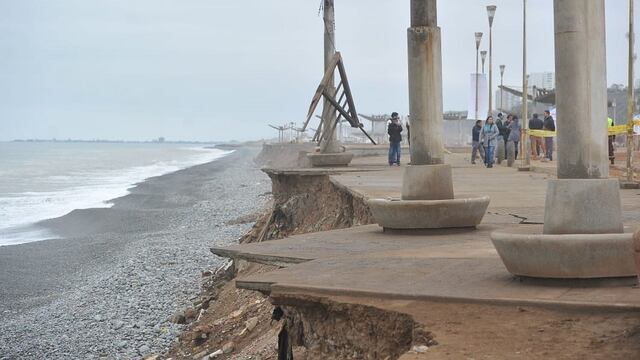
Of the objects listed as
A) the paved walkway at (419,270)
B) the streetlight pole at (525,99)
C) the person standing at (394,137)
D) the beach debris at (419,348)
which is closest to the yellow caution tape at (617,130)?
the streetlight pole at (525,99)

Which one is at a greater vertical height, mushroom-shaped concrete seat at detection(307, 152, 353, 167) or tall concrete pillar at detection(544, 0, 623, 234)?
tall concrete pillar at detection(544, 0, 623, 234)


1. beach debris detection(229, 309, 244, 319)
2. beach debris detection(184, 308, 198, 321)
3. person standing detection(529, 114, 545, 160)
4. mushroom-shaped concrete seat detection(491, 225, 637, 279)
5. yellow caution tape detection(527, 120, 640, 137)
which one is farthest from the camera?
person standing detection(529, 114, 545, 160)

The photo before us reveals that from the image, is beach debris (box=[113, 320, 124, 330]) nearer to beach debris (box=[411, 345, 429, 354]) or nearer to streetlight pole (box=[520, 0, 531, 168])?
beach debris (box=[411, 345, 429, 354])

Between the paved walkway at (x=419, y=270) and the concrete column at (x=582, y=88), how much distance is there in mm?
835

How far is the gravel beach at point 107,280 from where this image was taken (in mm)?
12977

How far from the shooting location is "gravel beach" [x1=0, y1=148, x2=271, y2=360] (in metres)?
13.0

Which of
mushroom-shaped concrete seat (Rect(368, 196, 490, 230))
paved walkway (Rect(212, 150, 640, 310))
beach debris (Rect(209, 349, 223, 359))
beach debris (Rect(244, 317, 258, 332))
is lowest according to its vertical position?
beach debris (Rect(209, 349, 223, 359))

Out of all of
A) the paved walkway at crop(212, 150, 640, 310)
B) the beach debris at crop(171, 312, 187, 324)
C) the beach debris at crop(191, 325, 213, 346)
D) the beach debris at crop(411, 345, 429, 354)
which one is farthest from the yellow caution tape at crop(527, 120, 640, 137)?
the beach debris at crop(411, 345, 429, 354)

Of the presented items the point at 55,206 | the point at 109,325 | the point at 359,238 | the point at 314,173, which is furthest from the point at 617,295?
the point at 55,206

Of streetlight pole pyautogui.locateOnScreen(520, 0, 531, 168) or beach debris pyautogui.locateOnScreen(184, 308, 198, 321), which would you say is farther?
streetlight pole pyautogui.locateOnScreen(520, 0, 531, 168)

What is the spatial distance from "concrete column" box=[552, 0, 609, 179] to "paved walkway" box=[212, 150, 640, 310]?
835 millimetres

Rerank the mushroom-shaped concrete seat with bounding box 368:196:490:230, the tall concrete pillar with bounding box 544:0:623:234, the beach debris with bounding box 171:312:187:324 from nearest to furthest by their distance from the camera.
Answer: the tall concrete pillar with bounding box 544:0:623:234 → the mushroom-shaped concrete seat with bounding box 368:196:490:230 → the beach debris with bounding box 171:312:187:324

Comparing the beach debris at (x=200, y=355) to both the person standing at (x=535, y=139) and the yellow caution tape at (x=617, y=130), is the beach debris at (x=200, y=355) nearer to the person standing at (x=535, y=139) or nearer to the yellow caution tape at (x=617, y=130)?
the yellow caution tape at (x=617, y=130)

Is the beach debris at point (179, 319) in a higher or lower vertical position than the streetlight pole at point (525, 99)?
lower
